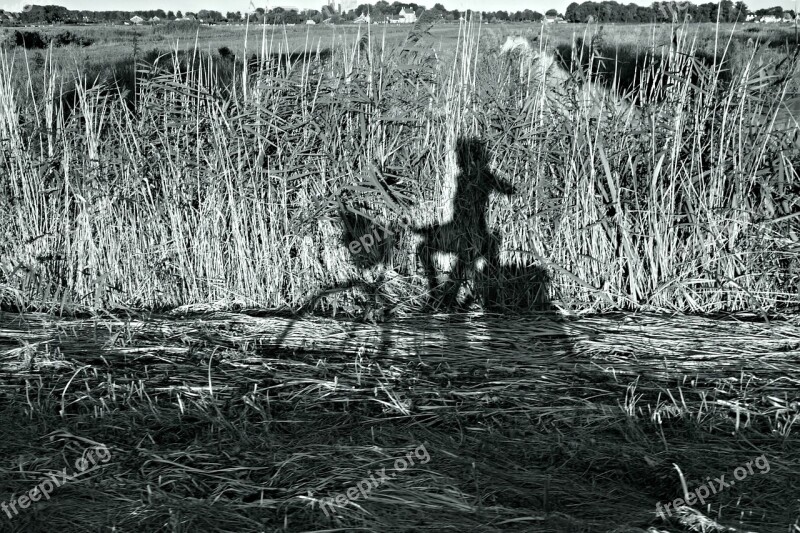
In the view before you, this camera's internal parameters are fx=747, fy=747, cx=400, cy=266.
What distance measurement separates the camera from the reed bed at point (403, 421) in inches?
79.4

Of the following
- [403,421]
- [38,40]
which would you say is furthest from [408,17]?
[38,40]

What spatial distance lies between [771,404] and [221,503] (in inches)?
73.6

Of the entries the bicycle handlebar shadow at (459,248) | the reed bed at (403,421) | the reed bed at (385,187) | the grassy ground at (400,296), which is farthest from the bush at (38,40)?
the reed bed at (403,421)

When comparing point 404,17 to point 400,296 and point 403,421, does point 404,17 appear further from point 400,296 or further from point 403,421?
point 403,421

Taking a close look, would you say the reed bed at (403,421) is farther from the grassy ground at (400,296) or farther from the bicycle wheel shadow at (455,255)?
the bicycle wheel shadow at (455,255)

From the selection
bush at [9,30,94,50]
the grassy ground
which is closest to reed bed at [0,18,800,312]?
the grassy ground

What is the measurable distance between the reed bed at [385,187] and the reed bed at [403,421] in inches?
16.7

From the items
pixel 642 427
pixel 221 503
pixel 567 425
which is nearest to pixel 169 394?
pixel 221 503

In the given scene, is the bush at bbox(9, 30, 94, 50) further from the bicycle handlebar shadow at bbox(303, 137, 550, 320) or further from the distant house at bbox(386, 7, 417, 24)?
the bicycle handlebar shadow at bbox(303, 137, 550, 320)

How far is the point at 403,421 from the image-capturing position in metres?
2.55

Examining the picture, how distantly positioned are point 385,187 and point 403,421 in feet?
6.33

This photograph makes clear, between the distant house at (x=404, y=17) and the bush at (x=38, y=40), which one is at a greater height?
the bush at (x=38, y=40)

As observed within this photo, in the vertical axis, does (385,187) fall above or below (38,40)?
below

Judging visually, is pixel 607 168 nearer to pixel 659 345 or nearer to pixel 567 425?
pixel 659 345
